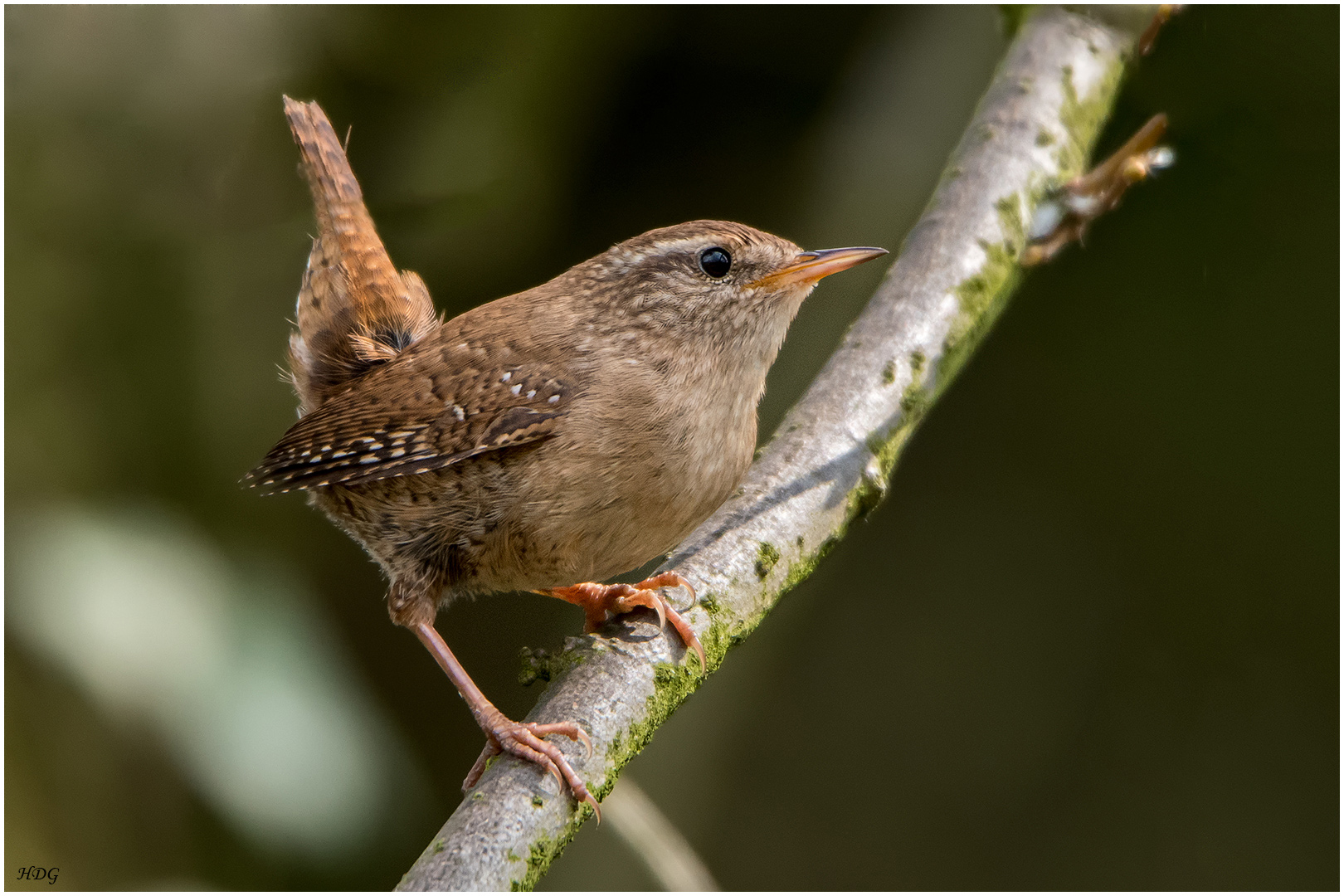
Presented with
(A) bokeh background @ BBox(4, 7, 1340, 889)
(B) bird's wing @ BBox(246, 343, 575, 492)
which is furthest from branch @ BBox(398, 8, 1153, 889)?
(A) bokeh background @ BBox(4, 7, 1340, 889)

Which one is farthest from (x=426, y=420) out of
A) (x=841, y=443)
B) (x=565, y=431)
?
(x=841, y=443)

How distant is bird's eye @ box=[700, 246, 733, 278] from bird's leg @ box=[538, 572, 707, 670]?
0.75 m

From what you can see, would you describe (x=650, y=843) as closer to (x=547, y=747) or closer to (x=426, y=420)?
(x=547, y=747)

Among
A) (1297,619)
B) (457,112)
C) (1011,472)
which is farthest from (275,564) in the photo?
(1297,619)

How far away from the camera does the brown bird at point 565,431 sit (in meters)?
2.49

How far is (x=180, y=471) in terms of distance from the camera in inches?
144

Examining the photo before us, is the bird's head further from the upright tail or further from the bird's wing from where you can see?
the upright tail

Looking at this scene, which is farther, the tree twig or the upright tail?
the upright tail

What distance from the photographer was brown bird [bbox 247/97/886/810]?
8.18 ft

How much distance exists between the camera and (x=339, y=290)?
10.7 feet

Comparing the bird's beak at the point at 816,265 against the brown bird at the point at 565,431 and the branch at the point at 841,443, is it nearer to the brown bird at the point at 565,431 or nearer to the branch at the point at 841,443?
the brown bird at the point at 565,431

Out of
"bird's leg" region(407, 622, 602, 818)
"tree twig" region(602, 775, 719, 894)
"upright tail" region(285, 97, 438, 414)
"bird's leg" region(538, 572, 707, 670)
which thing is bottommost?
"tree twig" region(602, 775, 719, 894)

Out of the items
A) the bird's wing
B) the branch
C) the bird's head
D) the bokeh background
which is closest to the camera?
the branch

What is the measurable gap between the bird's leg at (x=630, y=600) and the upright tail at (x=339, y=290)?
0.86m
